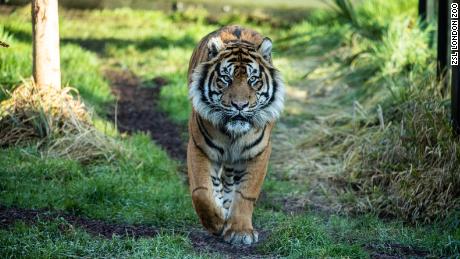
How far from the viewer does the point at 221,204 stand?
625 centimetres

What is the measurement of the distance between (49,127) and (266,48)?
7.88ft

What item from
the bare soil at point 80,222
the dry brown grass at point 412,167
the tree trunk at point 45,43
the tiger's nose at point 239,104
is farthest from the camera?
the tree trunk at point 45,43

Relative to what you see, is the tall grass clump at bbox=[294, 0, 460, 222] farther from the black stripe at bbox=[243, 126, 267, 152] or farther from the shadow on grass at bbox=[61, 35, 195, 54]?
the shadow on grass at bbox=[61, 35, 195, 54]

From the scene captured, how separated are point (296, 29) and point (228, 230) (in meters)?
7.94

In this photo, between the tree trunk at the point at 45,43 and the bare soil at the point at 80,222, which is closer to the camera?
the bare soil at the point at 80,222

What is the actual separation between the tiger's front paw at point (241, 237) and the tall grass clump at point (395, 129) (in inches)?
55.4

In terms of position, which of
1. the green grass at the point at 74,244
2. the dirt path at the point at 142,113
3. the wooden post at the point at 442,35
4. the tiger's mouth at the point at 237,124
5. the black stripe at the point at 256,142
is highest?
the wooden post at the point at 442,35

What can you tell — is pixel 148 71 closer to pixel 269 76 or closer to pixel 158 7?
pixel 158 7

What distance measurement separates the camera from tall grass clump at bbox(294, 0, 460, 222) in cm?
657

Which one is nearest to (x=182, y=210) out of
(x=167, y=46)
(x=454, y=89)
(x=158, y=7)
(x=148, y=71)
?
(x=454, y=89)

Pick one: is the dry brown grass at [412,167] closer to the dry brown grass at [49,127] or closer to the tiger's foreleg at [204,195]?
the tiger's foreleg at [204,195]

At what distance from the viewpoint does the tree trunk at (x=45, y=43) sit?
7426 millimetres

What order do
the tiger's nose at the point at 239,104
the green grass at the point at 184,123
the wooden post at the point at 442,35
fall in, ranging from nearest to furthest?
the green grass at the point at 184,123, the tiger's nose at the point at 239,104, the wooden post at the point at 442,35

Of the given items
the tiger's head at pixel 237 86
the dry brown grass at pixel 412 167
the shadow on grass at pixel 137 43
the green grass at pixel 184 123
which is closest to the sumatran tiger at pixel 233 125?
the tiger's head at pixel 237 86
